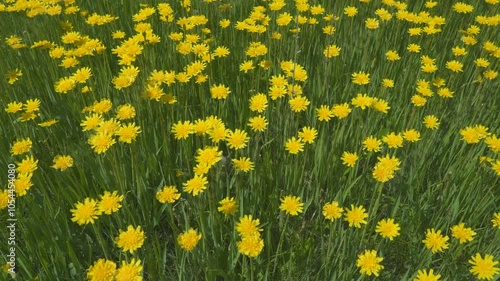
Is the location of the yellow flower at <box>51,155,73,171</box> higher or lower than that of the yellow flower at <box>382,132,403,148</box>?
higher

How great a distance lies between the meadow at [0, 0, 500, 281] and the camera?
5.14 ft

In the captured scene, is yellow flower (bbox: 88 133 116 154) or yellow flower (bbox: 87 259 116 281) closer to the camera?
yellow flower (bbox: 87 259 116 281)

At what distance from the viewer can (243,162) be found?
170 cm

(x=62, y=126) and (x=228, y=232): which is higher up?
(x=62, y=126)

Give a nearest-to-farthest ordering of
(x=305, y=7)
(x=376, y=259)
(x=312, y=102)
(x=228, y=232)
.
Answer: (x=376, y=259)
(x=228, y=232)
(x=312, y=102)
(x=305, y=7)

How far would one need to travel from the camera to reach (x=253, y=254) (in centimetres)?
130

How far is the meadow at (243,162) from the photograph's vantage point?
1565mm

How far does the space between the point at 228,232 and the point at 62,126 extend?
4.00 ft

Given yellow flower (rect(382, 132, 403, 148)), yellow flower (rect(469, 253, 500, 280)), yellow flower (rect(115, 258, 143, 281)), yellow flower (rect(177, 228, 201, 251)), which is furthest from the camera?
yellow flower (rect(382, 132, 403, 148))

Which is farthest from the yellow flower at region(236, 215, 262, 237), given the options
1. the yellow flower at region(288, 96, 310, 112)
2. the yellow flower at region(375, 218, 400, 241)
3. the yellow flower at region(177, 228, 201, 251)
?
the yellow flower at region(288, 96, 310, 112)

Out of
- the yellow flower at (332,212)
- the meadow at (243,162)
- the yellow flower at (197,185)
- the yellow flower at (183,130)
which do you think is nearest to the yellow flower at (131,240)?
the meadow at (243,162)

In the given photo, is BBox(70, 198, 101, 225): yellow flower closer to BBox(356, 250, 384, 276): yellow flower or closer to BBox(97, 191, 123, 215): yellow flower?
BBox(97, 191, 123, 215): yellow flower

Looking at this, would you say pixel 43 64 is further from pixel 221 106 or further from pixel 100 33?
pixel 221 106

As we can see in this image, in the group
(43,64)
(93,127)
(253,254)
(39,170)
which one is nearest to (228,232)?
(253,254)
